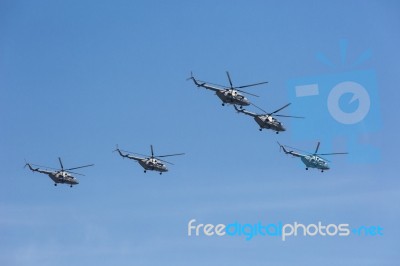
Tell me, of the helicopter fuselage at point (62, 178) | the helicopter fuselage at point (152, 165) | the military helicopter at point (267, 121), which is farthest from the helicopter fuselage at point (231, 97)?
the helicopter fuselage at point (62, 178)

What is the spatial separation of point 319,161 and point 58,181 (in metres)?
40.5

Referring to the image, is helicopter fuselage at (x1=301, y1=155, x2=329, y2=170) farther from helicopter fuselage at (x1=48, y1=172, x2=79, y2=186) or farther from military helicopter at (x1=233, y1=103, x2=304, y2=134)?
helicopter fuselage at (x1=48, y1=172, x2=79, y2=186)

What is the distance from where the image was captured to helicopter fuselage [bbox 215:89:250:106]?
329 feet

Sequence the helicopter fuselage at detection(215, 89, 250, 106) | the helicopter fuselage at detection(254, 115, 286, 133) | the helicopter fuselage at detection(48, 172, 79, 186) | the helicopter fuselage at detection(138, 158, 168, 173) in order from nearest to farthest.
Result: the helicopter fuselage at detection(215, 89, 250, 106) < the helicopter fuselage at detection(254, 115, 286, 133) < the helicopter fuselage at detection(138, 158, 168, 173) < the helicopter fuselage at detection(48, 172, 79, 186)

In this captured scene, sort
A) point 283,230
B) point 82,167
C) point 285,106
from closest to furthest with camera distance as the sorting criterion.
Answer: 1. point 283,230
2. point 285,106
3. point 82,167

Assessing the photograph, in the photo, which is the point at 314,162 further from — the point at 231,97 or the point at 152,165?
the point at 152,165

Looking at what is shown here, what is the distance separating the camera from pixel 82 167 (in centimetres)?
11656

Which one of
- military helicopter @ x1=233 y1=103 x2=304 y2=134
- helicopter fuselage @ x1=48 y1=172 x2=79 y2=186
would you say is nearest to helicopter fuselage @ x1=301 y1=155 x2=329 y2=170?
military helicopter @ x1=233 y1=103 x2=304 y2=134

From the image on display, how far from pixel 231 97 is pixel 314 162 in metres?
20.0

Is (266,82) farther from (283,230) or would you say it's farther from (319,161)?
(319,161)

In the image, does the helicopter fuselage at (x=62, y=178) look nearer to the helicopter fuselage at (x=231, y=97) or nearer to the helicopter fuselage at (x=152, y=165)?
the helicopter fuselage at (x=152, y=165)

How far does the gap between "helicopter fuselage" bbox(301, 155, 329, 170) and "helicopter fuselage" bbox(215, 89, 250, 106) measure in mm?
17325

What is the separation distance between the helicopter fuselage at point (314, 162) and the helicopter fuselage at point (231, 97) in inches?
682

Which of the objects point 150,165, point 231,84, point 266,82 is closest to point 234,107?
point 231,84
